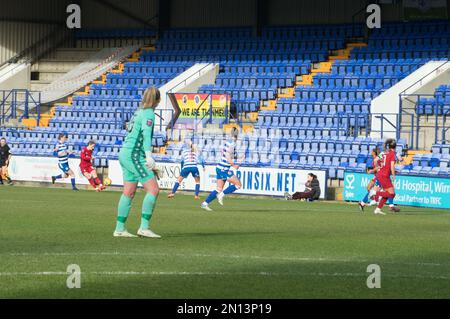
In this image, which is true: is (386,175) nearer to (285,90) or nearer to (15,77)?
(285,90)

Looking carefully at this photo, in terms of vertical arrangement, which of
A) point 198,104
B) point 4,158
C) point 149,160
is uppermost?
point 198,104

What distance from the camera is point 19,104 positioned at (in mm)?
50125

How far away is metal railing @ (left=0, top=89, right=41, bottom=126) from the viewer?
48322mm

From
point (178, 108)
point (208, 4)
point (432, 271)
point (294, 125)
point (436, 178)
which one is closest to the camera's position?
point (432, 271)

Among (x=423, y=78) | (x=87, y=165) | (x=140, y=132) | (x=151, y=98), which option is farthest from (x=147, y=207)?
(x=423, y=78)

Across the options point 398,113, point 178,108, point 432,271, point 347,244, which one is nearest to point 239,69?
point 178,108

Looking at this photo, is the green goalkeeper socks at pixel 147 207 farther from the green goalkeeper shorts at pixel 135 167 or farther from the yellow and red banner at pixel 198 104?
the yellow and red banner at pixel 198 104

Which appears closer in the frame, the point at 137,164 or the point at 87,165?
the point at 137,164

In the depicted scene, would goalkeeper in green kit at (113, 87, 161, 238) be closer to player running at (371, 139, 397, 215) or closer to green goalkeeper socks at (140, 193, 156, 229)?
green goalkeeper socks at (140, 193, 156, 229)

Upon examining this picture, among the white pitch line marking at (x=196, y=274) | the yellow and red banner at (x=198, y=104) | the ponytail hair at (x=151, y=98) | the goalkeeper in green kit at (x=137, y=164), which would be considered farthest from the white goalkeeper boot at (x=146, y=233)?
the yellow and red banner at (x=198, y=104)

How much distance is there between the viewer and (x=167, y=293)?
35.2 ft

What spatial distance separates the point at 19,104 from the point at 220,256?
3733cm

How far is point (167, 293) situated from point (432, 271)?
12.7ft

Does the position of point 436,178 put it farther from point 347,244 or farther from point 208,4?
point 208,4
